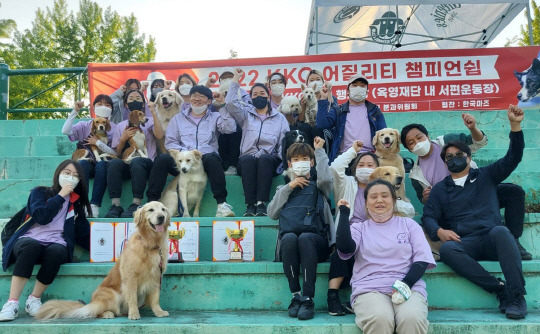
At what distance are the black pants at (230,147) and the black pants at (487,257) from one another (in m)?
2.68

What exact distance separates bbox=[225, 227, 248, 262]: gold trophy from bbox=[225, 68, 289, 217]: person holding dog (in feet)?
1.99

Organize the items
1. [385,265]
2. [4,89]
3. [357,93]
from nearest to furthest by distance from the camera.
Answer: [385,265], [357,93], [4,89]

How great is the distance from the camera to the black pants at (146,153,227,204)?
4809 millimetres

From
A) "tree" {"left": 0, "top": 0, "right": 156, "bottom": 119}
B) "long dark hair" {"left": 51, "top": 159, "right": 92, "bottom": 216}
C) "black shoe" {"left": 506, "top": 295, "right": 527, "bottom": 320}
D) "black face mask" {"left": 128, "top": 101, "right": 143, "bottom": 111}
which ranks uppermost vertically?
"tree" {"left": 0, "top": 0, "right": 156, "bottom": 119}

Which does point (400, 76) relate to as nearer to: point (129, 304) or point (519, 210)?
point (519, 210)

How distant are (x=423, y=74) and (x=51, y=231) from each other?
249 inches

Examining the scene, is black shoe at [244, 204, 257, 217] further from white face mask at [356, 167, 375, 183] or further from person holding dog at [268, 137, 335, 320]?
white face mask at [356, 167, 375, 183]

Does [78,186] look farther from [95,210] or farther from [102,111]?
[102,111]

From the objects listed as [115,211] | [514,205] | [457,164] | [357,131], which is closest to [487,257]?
[514,205]

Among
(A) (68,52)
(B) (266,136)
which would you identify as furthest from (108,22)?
(B) (266,136)

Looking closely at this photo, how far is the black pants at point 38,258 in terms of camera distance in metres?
3.64

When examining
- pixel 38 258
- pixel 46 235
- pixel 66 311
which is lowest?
pixel 66 311

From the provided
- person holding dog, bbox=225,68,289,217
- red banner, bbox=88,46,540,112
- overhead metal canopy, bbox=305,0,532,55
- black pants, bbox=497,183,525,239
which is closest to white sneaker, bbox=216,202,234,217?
person holding dog, bbox=225,68,289,217

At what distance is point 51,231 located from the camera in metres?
3.92
